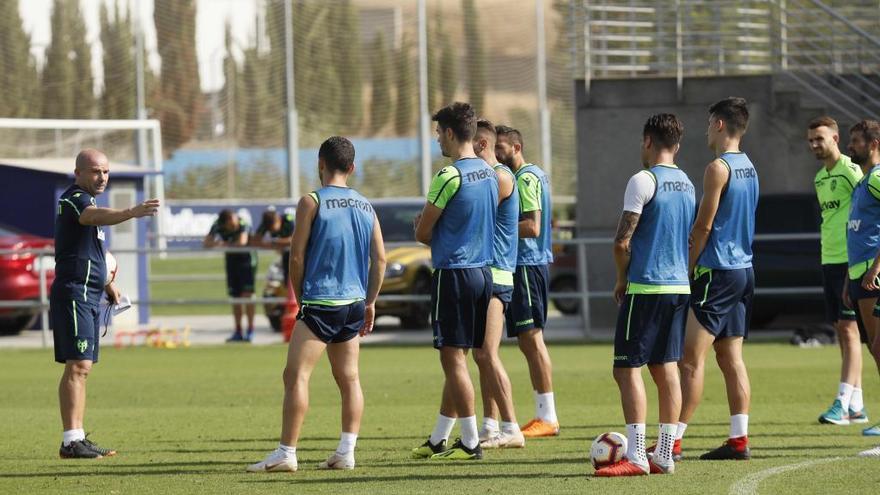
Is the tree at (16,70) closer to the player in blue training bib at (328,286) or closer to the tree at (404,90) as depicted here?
the tree at (404,90)

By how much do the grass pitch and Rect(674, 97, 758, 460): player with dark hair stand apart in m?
0.47

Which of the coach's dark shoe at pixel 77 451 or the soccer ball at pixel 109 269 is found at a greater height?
the soccer ball at pixel 109 269

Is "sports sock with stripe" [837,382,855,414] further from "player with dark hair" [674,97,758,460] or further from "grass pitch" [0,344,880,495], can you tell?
"player with dark hair" [674,97,758,460]

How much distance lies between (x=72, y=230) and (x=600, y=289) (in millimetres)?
13393

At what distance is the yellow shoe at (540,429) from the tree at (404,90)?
41104 millimetres

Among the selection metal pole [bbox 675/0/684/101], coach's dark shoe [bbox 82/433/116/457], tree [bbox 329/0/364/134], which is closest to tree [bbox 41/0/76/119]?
tree [bbox 329/0/364/134]

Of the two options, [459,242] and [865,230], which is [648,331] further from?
[865,230]

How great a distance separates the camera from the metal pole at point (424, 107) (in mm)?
41094

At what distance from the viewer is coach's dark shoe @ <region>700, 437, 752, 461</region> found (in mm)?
9406

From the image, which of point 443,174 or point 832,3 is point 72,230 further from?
point 832,3

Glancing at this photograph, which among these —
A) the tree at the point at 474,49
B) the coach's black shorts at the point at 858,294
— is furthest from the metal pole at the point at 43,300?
the tree at the point at 474,49

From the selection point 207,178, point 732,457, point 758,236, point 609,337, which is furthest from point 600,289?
point 207,178

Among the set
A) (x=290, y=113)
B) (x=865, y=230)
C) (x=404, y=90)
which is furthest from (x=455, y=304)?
(x=404, y=90)

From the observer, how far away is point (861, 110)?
22672 mm
